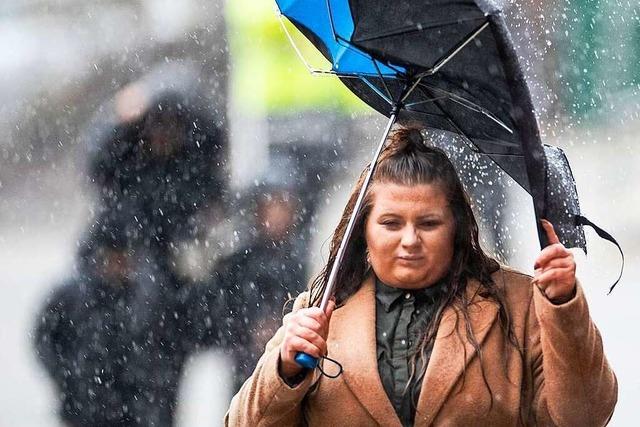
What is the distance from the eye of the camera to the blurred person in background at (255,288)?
5.71 meters

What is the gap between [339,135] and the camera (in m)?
6.73

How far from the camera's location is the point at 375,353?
11.5 ft

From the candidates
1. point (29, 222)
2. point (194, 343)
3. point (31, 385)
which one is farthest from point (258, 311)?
point (29, 222)

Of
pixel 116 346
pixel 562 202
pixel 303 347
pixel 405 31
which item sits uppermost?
pixel 405 31

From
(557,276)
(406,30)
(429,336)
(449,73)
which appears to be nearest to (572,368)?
(557,276)

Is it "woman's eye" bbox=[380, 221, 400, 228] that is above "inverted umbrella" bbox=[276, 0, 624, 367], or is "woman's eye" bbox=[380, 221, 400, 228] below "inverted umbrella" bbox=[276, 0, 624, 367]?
below

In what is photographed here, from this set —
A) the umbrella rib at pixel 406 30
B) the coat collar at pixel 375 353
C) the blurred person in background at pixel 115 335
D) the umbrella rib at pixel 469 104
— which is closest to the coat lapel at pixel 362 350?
the coat collar at pixel 375 353

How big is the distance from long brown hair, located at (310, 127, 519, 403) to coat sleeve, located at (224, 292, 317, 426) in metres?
0.23

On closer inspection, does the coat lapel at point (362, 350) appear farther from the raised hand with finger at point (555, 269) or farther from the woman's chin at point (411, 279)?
the raised hand with finger at point (555, 269)

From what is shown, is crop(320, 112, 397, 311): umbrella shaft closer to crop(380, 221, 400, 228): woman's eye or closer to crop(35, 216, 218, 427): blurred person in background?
crop(380, 221, 400, 228): woman's eye

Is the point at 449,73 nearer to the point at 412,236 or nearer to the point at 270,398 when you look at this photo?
the point at 412,236

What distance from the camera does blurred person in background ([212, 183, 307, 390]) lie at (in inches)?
225

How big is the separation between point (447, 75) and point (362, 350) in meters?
0.64

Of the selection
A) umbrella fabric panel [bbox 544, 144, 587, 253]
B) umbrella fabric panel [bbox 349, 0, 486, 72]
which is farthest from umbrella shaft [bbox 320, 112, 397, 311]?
umbrella fabric panel [bbox 544, 144, 587, 253]
